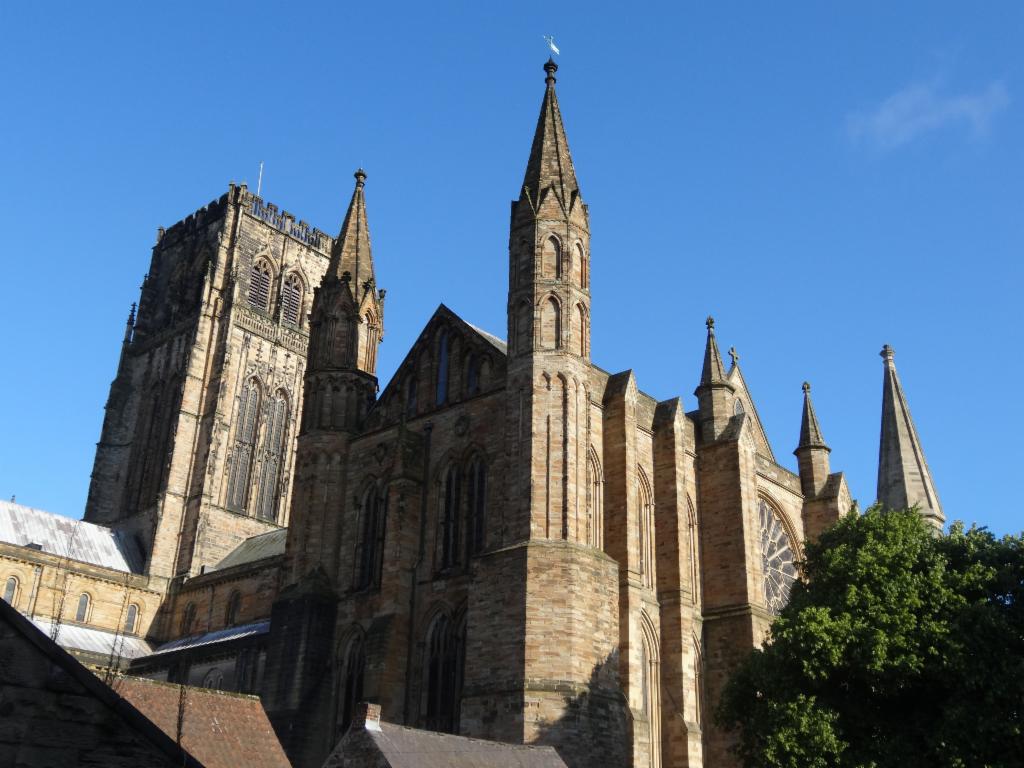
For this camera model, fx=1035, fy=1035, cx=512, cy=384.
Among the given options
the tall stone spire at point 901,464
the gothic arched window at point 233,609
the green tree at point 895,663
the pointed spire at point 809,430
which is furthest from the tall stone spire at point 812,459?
the gothic arched window at point 233,609

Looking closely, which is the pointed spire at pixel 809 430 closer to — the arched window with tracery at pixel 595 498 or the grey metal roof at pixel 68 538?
the arched window with tracery at pixel 595 498

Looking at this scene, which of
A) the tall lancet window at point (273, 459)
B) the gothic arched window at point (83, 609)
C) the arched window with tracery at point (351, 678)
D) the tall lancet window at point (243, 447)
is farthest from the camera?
the tall lancet window at point (273, 459)

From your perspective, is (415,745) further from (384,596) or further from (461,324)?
(461,324)

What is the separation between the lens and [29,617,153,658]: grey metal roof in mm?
51219

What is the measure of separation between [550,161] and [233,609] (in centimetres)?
2998

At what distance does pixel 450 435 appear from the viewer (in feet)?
107

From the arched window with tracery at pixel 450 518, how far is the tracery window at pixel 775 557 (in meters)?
11.5

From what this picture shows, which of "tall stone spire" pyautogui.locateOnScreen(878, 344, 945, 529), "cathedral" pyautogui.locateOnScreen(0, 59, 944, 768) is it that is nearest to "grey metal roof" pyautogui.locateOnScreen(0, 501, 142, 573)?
"cathedral" pyautogui.locateOnScreen(0, 59, 944, 768)

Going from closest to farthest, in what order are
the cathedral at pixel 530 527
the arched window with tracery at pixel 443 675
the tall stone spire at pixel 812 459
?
the cathedral at pixel 530 527 → the arched window with tracery at pixel 443 675 → the tall stone spire at pixel 812 459

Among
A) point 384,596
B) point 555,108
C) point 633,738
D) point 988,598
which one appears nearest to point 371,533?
point 384,596

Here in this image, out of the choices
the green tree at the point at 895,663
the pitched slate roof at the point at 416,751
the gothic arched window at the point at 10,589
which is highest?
the gothic arched window at the point at 10,589

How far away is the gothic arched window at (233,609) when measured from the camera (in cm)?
5053

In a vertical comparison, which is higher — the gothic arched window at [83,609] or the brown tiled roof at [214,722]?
the gothic arched window at [83,609]

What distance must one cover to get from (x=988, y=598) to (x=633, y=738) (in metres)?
9.34
